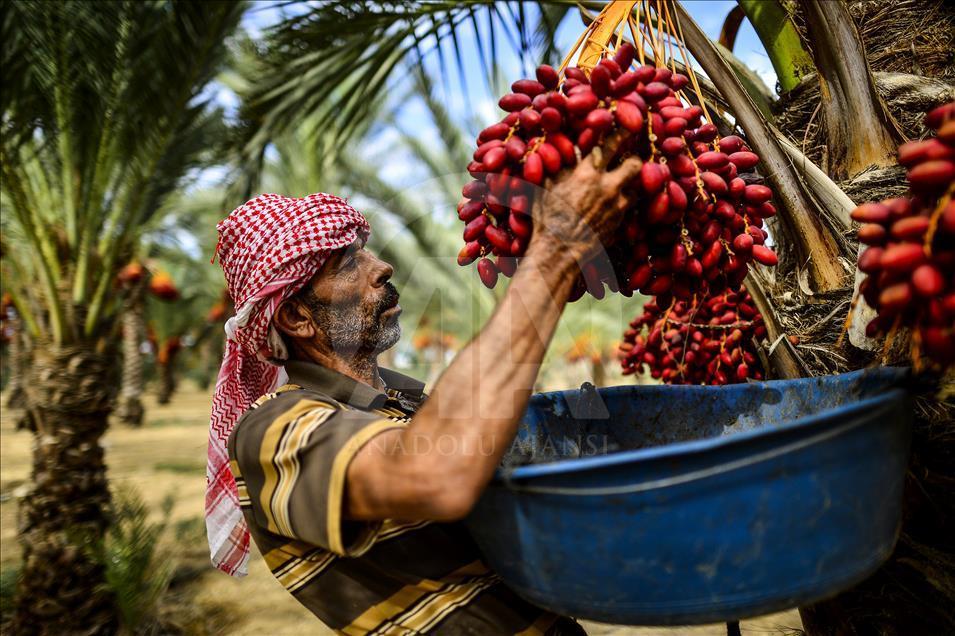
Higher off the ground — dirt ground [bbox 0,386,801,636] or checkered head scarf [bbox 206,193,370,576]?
checkered head scarf [bbox 206,193,370,576]

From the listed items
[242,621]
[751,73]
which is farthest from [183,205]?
[751,73]

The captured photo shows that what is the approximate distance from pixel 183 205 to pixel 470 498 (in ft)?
38.0

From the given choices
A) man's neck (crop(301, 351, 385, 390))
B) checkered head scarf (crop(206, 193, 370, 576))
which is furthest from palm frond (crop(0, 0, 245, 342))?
man's neck (crop(301, 351, 385, 390))

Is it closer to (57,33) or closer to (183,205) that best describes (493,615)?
(57,33)

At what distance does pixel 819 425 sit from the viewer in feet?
2.56

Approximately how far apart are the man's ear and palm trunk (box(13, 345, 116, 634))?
2422mm

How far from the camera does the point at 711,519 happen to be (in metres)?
0.80

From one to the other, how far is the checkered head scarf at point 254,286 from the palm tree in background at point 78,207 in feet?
6.84

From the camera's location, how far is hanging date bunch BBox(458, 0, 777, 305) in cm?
93

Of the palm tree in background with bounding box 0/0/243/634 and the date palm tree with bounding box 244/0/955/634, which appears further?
the palm tree in background with bounding box 0/0/243/634

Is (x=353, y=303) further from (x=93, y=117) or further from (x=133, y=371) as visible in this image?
(x=133, y=371)

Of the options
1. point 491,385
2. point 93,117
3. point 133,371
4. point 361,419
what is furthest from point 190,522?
point 133,371

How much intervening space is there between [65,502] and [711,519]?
3465 mm

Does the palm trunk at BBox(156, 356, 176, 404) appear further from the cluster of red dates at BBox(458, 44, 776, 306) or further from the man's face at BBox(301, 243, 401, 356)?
the cluster of red dates at BBox(458, 44, 776, 306)
